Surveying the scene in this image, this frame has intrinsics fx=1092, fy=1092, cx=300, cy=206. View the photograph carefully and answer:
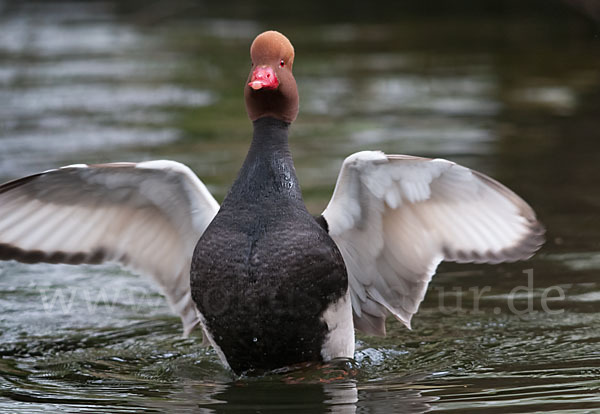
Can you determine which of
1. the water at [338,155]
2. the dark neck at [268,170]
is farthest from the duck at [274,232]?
the water at [338,155]

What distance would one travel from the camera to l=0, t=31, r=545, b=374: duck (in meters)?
5.04

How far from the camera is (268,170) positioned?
17.1ft

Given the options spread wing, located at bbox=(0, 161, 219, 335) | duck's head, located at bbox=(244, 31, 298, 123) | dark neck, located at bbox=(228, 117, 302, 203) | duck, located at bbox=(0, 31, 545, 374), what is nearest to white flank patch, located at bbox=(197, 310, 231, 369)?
duck, located at bbox=(0, 31, 545, 374)

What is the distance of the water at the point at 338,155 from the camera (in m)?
5.16

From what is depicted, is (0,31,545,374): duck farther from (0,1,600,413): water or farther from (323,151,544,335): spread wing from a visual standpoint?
(0,1,600,413): water

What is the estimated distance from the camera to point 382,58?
1692cm

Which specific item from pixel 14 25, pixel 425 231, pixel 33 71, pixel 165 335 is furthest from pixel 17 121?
pixel 14 25

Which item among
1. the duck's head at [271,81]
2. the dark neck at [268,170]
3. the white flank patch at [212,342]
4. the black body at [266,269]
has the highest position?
the duck's head at [271,81]

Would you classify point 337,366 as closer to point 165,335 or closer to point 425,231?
point 425,231

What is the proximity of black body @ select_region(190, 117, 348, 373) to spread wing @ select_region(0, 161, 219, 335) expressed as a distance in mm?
423

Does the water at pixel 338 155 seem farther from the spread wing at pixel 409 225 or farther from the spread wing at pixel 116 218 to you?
Result: the spread wing at pixel 116 218

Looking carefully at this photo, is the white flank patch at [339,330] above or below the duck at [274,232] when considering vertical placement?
below

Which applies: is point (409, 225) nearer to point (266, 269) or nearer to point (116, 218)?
point (266, 269)

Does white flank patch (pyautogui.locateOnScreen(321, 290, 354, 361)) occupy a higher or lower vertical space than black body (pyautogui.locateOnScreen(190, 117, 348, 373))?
lower
